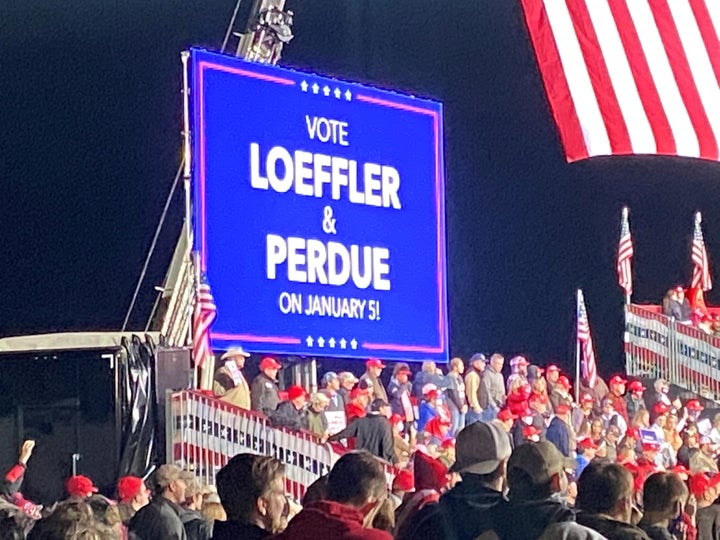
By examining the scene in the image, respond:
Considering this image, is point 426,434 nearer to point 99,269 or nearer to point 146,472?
point 146,472

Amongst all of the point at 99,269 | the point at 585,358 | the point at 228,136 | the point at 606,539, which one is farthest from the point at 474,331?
the point at 606,539

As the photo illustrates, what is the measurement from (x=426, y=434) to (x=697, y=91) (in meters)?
7.14

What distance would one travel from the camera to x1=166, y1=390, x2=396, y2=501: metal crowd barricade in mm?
12078

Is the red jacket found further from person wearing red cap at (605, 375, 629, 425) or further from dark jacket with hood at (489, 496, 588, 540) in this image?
person wearing red cap at (605, 375, 629, 425)

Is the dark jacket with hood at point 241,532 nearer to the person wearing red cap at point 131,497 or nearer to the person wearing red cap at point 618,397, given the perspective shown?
the person wearing red cap at point 131,497

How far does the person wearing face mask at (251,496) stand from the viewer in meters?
4.43

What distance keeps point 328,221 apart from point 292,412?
234 centimetres

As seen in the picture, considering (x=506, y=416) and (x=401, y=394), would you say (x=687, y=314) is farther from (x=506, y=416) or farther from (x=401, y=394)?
(x=401, y=394)

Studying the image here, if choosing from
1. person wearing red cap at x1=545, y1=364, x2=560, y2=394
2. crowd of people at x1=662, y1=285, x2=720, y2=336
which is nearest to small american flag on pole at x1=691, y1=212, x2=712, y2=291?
crowd of people at x1=662, y1=285, x2=720, y2=336

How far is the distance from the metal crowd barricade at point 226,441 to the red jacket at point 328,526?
764cm

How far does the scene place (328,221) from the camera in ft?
49.0

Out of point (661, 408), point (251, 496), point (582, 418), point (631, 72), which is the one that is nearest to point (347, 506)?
point (251, 496)

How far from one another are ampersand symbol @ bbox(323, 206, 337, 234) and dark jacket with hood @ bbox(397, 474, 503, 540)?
10001 millimetres

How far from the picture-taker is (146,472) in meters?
12.0
